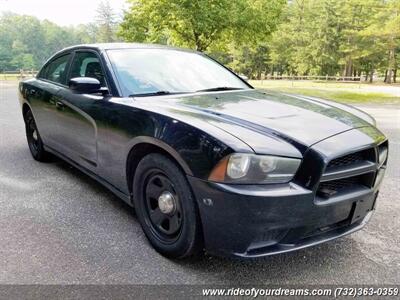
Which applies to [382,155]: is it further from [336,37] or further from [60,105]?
[336,37]

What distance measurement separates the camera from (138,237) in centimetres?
292

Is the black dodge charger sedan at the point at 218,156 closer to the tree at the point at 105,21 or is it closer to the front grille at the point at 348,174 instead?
the front grille at the point at 348,174

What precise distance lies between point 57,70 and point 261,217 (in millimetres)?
3419

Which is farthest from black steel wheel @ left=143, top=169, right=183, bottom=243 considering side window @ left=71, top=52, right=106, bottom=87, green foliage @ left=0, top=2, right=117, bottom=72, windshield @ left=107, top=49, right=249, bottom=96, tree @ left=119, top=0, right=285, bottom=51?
green foliage @ left=0, top=2, right=117, bottom=72

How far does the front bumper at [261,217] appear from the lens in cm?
204

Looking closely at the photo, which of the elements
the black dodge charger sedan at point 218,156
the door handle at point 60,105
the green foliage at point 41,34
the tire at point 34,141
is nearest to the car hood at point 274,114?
the black dodge charger sedan at point 218,156

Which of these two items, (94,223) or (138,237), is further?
(94,223)

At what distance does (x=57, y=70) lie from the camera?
4449mm

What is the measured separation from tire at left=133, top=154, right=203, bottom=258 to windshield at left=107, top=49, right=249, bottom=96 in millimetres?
792

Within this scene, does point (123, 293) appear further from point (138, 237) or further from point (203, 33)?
point (203, 33)

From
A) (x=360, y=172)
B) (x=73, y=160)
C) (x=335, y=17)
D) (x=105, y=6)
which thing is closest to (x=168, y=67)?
(x=73, y=160)

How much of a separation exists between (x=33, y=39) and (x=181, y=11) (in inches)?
3382

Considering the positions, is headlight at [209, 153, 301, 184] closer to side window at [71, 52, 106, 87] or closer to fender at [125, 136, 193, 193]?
fender at [125, 136, 193, 193]

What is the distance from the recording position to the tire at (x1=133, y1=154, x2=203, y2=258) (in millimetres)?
2320
